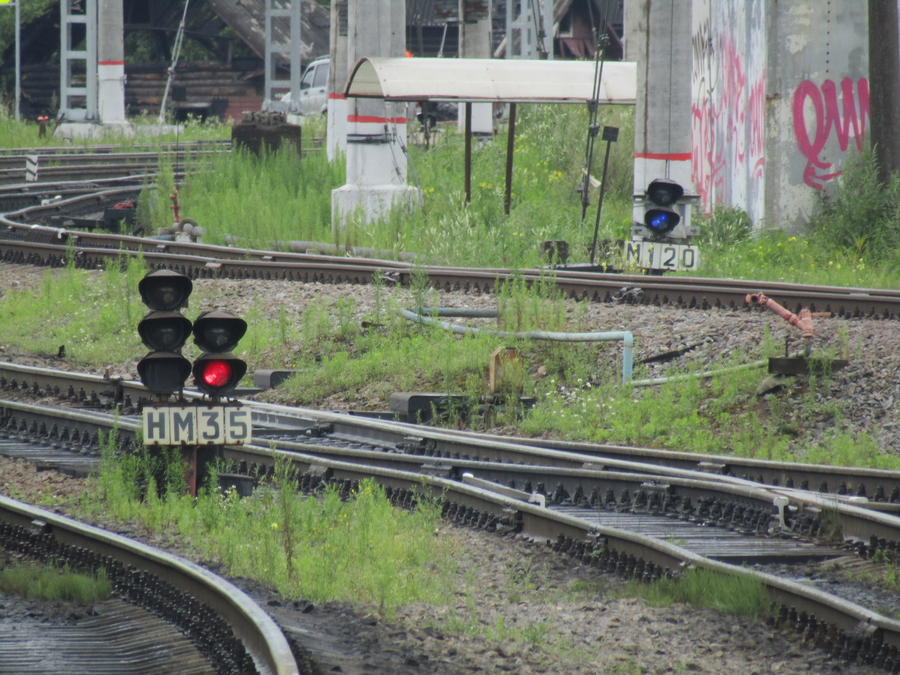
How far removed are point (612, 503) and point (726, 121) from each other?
41.5 ft

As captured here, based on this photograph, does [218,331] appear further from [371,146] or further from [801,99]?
[371,146]

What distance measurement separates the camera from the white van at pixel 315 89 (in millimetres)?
42719

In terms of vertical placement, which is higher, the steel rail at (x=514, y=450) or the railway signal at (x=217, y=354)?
the railway signal at (x=217, y=354)

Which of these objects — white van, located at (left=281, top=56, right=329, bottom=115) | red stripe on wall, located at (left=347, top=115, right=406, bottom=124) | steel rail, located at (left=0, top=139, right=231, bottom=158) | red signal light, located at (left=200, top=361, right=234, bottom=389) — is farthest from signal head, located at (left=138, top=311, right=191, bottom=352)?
white van, located at (left=281, top=56, right=329, bottom=115)

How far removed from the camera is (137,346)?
42.7 ft

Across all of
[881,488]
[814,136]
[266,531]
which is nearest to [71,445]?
[266,531]

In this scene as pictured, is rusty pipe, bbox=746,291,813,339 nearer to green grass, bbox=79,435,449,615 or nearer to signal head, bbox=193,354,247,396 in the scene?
green grass, bbox=79,435,449,615

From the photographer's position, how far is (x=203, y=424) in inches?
291

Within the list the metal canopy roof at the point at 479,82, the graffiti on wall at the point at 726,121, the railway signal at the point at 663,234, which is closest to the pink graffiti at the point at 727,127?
the graffiti on wall at the point at 726,121

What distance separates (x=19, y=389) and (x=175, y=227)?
8.23m

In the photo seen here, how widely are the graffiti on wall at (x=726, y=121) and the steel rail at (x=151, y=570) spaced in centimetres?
1253

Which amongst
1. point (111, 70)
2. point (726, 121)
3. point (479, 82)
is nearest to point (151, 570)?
point (479, 82)

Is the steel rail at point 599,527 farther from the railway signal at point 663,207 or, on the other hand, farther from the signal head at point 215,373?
the railway signal at point 663,207

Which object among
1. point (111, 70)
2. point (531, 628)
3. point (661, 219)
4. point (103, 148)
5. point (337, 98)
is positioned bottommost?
point (531, 628)
